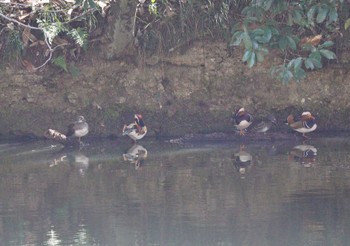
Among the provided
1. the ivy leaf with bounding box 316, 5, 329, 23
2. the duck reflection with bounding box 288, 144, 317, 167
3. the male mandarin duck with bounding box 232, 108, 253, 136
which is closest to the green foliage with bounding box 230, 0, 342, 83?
the ivy leaf with bounding box 316, 5, 329, 23

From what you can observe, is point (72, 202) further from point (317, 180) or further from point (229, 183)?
point (317, 180)

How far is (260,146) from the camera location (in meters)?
11.4

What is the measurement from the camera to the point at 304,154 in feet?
34.4

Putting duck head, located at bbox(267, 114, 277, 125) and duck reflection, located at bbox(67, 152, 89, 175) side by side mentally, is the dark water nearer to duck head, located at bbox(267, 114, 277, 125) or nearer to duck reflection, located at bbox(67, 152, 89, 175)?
duck reflection, located at bbox(67, 152, 89, 175)

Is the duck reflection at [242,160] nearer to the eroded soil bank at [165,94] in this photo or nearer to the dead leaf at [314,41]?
the dead leaf at [314,41]

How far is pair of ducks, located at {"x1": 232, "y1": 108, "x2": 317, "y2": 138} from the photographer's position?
1200 centimetres

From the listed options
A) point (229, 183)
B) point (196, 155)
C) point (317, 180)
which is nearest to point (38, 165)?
point (196, 155)

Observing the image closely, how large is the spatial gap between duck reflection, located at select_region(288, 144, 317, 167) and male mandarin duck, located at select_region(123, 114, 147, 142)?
2.26 metres

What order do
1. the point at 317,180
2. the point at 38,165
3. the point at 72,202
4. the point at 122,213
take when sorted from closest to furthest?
the point at 122,213
the point at 72,202
the point at 317,180
the point at 38,165

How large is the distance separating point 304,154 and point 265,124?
211 centimetres

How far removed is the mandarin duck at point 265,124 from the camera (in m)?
12.4

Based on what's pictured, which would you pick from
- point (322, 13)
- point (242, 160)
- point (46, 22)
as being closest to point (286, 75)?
point (322, 13)

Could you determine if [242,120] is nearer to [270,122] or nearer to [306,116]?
[270,122]

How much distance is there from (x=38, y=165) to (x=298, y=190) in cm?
356
